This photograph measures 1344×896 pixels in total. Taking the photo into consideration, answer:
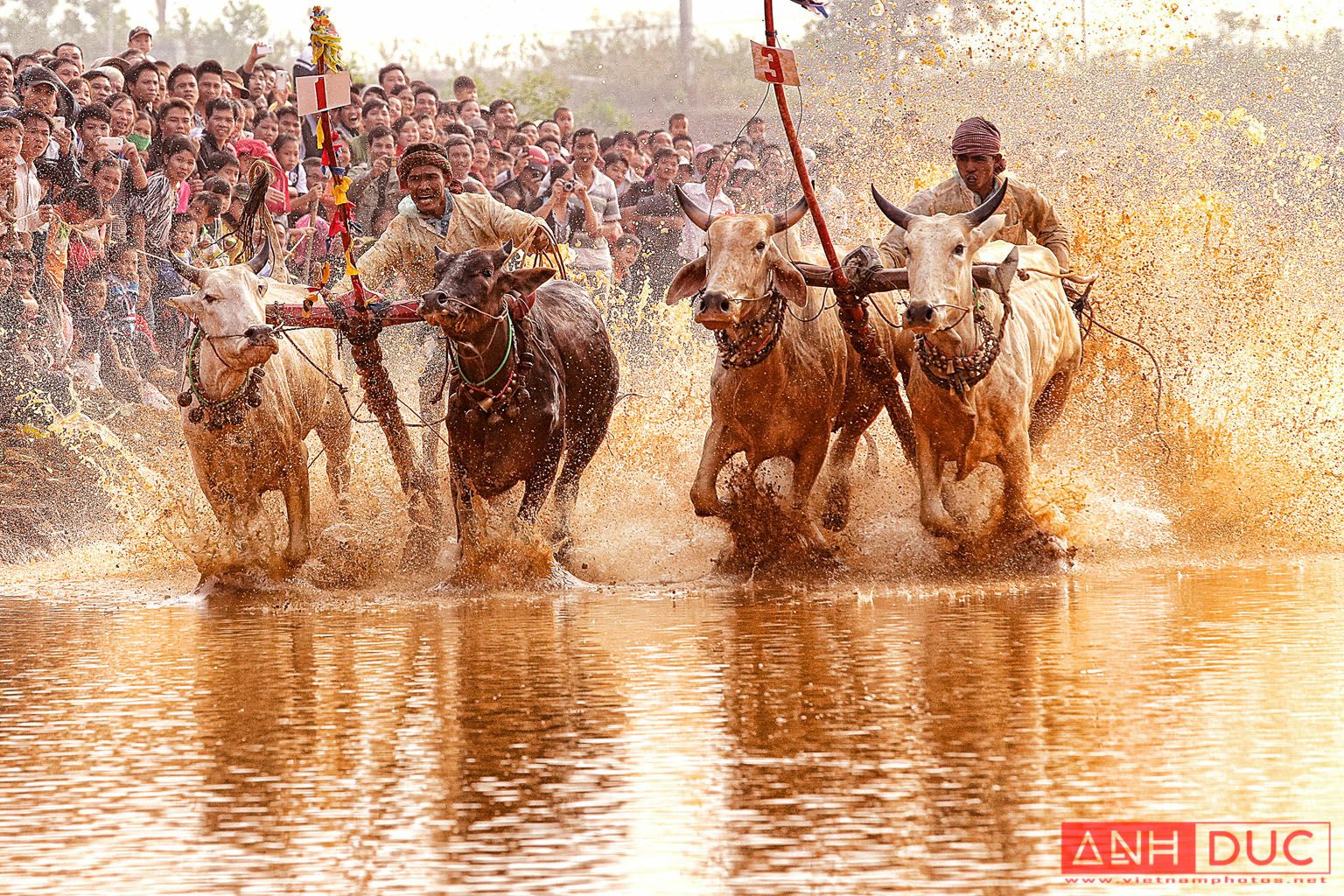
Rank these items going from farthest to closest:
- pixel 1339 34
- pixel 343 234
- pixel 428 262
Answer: pixel 1339 34 < pixel 428 262 < pixel 343 234

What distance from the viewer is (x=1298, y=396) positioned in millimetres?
12047

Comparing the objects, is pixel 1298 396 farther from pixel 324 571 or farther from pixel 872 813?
pixel 872 813

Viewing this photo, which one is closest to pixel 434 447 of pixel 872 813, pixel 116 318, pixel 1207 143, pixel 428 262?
pixel 428 262

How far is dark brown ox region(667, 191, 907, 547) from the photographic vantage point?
357 inches

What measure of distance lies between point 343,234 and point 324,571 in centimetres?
146

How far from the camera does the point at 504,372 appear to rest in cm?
945

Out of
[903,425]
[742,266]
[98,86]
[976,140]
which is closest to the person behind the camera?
[742,266]

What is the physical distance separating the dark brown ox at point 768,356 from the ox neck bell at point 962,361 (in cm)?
51

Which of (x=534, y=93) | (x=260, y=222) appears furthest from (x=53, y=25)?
(x=260, y=222)

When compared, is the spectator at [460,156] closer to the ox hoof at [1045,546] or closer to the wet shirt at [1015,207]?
the wet shirt at [1015,207]

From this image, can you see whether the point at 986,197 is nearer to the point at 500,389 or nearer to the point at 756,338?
the point at 756,338

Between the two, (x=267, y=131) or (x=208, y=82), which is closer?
(x=208, y=82)

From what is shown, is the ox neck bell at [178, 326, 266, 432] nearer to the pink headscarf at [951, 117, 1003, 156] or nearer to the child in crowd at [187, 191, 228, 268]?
the pink headscarf at [951, 117, 1003, 156]

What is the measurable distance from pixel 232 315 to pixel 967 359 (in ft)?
9.64
